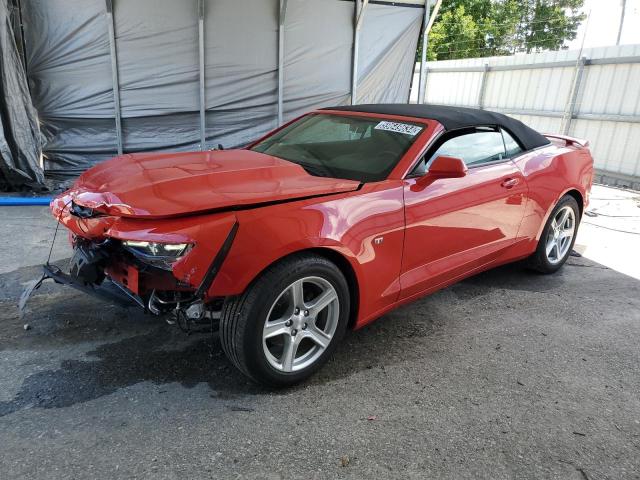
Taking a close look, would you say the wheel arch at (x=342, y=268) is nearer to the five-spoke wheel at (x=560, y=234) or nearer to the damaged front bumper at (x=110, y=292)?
the damaged front bumper at (x=110, y=292)

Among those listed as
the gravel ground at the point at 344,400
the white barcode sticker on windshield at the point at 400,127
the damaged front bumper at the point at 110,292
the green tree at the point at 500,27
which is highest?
the green tree at the point at 500,27

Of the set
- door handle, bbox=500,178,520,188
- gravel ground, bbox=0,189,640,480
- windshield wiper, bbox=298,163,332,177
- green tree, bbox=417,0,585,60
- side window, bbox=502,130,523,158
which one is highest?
green tree, bbox=417,0,585,60

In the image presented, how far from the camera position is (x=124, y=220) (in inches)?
99.3

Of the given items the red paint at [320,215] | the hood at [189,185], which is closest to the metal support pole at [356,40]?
the red paint at [320,215]

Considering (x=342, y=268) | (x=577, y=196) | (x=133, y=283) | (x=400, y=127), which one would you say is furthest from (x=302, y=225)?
(x=577, y=196)

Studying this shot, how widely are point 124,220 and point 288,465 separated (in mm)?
1406

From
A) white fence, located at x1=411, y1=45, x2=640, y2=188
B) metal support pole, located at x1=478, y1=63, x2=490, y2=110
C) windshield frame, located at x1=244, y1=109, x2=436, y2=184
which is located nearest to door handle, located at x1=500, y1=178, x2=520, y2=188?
windshield frame, located at x1=244, y1=109, x2=436, y2=184

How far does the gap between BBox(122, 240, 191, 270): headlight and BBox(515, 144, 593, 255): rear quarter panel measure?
2832 millimetres

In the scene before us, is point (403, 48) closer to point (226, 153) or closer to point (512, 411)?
point (226, 153)

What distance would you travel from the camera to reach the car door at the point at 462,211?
10.5ft

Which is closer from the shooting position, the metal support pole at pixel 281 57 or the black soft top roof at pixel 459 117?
the black soft top roof at pixel 459 117

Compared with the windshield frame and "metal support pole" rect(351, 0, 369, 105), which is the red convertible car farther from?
"metal support pole" rect(351, 0, 369, 105)

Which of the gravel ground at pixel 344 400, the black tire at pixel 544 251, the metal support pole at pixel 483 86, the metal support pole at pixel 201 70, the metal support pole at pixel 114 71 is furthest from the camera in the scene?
the metal support pole at pixel 483 86

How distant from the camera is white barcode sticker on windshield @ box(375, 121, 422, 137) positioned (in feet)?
11.3
